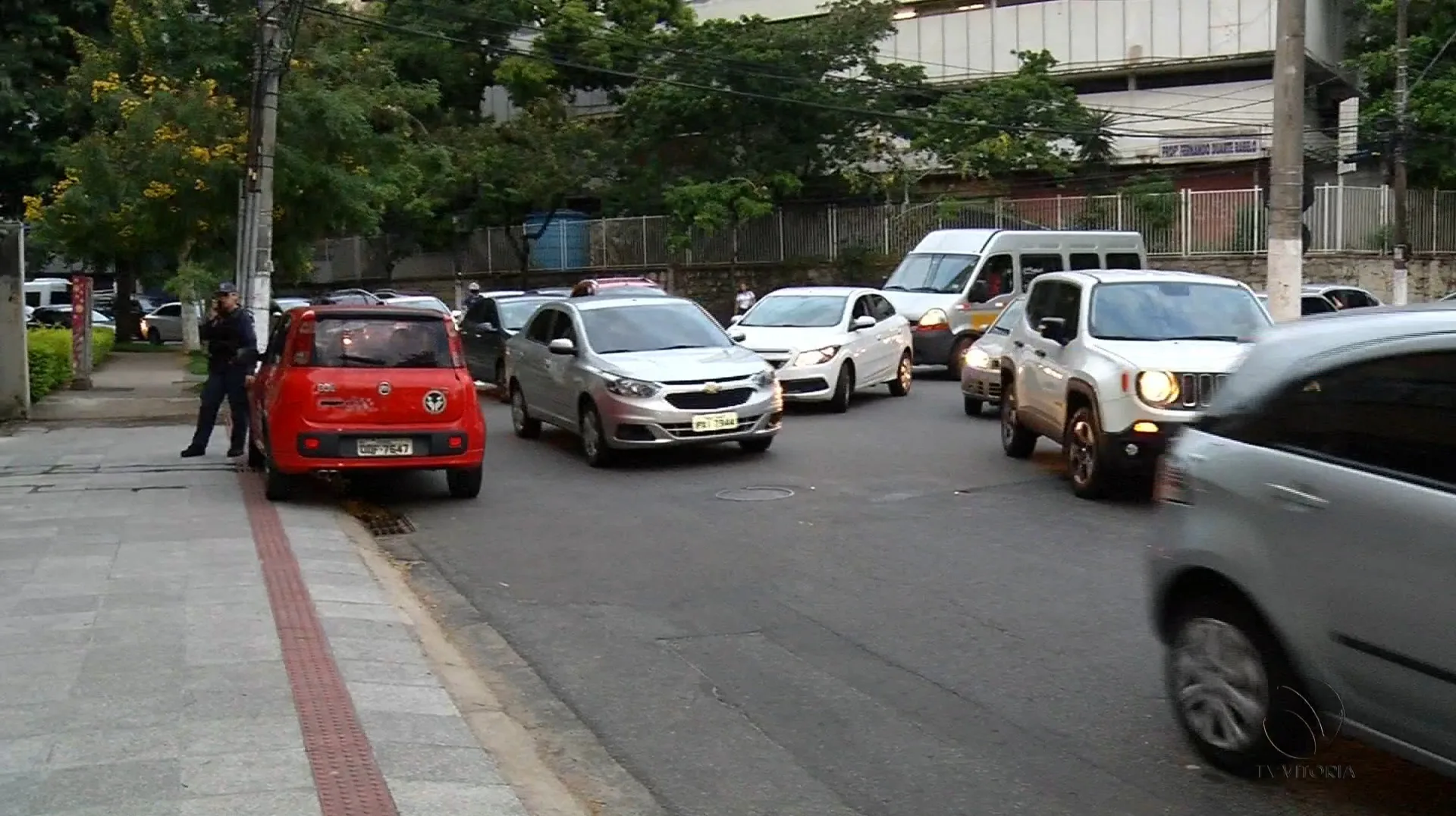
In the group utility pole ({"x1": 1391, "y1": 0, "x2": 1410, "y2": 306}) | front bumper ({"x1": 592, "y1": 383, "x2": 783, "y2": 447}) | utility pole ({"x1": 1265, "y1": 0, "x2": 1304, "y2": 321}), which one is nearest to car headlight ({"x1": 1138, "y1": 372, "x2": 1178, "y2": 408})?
front bumper ({"x1": 592, "y1": 383, "x2": 783, "y2": 447})

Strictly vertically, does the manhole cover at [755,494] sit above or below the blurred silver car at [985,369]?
below

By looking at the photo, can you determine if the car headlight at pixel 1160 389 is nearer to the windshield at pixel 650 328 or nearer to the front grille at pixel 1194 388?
the front grille at pixel 1194 388

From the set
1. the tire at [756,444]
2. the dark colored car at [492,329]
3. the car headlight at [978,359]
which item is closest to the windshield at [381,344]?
the tire at [756,444]

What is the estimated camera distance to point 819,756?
19.7 feet

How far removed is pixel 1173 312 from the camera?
41.6 feet

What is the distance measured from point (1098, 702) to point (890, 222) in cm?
3251

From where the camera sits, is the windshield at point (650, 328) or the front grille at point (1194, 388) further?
the windshield at point (650, 328)

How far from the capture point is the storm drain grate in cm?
1165

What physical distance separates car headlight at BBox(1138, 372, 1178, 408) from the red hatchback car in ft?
17.5

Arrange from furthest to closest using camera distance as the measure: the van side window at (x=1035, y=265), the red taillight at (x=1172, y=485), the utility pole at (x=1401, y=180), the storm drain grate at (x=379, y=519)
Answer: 1. the utility pole at (x=1401, y=180)
2. the van side window at (x=1035, y=265)
3. the storm drain grate at (x=379, y=519)
4. the red taillight at (x=1172, y=485)

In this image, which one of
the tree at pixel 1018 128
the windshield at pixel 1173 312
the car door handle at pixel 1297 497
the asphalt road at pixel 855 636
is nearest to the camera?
the car door handle at pixel 1297 497

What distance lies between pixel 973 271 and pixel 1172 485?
18.2 meters

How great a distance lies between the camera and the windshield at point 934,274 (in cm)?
2397

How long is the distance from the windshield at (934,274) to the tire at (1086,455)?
461 inches
